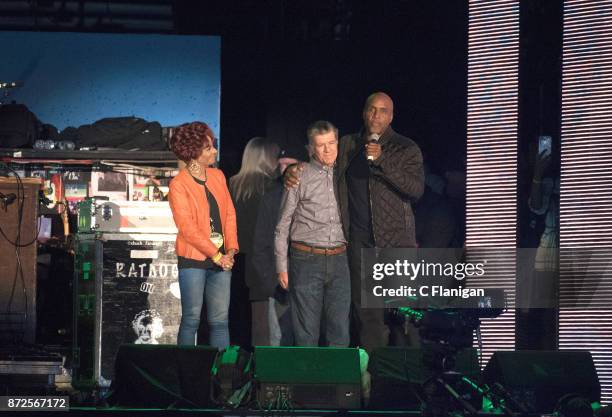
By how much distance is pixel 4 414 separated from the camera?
4.41m

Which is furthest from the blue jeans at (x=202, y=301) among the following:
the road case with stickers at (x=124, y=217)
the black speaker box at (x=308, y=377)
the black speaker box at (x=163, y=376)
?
the road case with stickers at (x=124, y=217)

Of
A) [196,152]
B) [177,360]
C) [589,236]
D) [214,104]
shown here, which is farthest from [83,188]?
[589,236]

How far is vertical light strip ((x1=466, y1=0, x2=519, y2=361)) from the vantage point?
19.0ft

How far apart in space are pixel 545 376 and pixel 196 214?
200cm

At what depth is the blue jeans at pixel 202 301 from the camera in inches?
209

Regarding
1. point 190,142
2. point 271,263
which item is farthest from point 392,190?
point 190,142

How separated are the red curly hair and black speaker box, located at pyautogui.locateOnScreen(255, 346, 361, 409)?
4.23ft

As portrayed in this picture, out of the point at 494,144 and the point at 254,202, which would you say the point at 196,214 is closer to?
the point at 254,202

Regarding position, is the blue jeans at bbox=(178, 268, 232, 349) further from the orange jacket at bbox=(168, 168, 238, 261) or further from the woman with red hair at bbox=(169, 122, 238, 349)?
the orange jacket at bbox=(168, 168, 238, 261)

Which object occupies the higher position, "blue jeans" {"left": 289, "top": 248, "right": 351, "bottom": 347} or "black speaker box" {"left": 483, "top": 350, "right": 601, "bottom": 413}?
"blue jeans" {"left": 289, "top": 248, "right": 351, "bottom": 347}

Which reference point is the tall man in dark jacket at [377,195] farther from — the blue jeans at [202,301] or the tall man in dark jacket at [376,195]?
the blue jeans at [202,301]

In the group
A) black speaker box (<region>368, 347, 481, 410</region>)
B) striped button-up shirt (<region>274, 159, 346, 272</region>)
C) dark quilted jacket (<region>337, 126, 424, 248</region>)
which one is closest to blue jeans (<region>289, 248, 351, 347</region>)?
striped button-up shirt (<region>274, 159, 346, 272</region>)

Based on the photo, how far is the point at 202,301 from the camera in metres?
5.35

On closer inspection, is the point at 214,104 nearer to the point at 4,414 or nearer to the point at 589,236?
the point at 589,236
